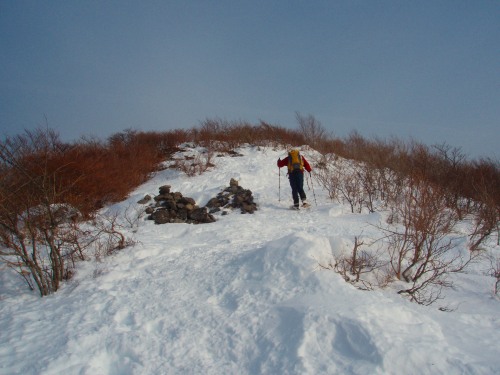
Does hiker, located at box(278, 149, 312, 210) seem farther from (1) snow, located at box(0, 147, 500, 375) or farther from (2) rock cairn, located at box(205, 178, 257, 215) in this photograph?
(1) snow, located at box(0, 147, 500, 375)

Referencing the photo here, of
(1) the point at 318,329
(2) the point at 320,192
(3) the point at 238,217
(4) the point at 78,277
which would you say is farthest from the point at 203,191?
(1) the point at 318,329

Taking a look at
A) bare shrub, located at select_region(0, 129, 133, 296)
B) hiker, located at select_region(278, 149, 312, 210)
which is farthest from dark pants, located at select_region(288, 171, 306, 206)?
bare shrub, located at select_region(0, 129, 133, 296)

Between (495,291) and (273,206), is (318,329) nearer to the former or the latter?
(495,291)

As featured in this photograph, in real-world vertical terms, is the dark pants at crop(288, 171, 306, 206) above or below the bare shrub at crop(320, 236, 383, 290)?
above

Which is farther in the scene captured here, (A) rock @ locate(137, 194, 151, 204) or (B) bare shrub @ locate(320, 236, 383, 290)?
(A) rock @ locate(137, 194, 151, 204)

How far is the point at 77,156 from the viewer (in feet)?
30.9

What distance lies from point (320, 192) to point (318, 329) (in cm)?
810

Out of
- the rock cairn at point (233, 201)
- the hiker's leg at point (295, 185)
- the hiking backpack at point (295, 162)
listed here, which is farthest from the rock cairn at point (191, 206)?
the hiking backpack at point (295, 162)

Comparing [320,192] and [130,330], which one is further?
[320,192]

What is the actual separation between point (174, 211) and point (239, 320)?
5487 millimetres

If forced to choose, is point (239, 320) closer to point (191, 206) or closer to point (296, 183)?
point (191, 206)

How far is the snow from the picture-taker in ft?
7.04

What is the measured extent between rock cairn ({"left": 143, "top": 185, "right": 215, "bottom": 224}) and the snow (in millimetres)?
2535

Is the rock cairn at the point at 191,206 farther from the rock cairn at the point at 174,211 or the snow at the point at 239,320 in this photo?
the snow at the point at 239,320
